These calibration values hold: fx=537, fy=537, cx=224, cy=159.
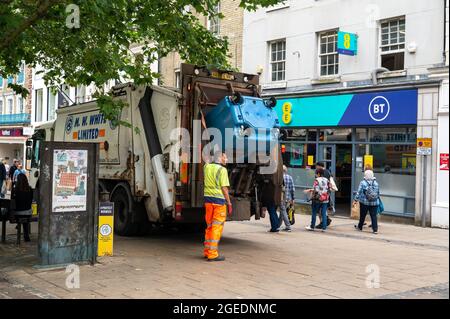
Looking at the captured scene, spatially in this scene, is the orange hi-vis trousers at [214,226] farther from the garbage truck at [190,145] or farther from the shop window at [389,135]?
the shop window at [389,135]

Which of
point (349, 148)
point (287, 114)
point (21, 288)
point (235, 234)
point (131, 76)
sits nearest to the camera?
point (21, 288)

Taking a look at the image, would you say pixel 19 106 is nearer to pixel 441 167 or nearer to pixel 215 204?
pixel 441 167

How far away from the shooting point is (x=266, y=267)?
8.54 meters

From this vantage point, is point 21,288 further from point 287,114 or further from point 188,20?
point 287,114

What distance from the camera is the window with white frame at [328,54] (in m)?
17.8

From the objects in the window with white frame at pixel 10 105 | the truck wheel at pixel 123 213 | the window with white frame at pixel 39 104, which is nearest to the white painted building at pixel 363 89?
the truck wheel at pixel 123 213

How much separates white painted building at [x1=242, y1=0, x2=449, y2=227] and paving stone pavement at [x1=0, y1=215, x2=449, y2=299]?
3.54 metres

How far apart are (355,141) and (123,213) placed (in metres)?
8.30

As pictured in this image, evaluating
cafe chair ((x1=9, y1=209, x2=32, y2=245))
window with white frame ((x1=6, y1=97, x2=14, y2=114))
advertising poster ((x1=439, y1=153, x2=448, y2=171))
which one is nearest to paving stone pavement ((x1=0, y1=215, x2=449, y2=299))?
cafe chair ((x1=9, y1=209, x2=32, y2=245))

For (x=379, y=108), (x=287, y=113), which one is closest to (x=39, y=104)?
(x=287, y=113)

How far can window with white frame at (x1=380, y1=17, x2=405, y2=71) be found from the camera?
51.7 ft

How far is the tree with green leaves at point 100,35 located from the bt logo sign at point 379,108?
253 inches

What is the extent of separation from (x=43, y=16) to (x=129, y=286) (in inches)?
169
